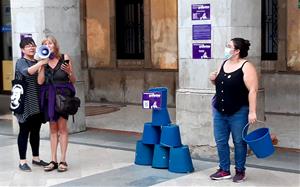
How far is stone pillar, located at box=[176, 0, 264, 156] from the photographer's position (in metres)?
8.41

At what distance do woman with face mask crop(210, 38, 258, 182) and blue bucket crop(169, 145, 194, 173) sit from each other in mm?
635

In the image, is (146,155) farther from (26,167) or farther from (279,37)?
(279,37)

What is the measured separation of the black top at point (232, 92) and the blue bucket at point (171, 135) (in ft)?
2.95

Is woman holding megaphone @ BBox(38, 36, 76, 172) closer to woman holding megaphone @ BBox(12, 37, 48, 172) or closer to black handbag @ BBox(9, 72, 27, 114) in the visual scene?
woman holding megaphone @ BBox(12, 37, 48, 172)

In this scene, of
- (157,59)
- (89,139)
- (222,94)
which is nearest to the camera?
(222,94)

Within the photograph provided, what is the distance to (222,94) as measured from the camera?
709 centimetres

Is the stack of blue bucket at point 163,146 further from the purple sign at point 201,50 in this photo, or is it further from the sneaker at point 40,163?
the sneaker at point 40,163

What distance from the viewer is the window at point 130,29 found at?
15656mm

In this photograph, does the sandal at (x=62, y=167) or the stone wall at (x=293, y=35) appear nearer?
the sandal at (x=62, y=167)

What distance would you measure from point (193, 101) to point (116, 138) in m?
2.32

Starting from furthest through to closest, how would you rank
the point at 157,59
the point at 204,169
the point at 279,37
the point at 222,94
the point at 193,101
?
the point at 157,59, the point at 279,37, the point at 193,101, the point at 204,169, the point at 222,94

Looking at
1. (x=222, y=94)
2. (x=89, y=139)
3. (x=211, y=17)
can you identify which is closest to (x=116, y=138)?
(x=89, y=139)

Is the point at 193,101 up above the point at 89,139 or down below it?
above

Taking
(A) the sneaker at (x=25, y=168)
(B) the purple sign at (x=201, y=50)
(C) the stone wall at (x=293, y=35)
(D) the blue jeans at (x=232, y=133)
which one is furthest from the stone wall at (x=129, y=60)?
(D) the blue jeans at (x=232, y=133)
